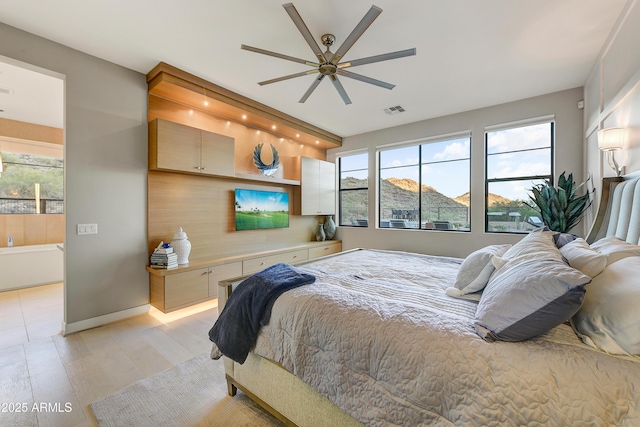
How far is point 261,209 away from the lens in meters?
4.68

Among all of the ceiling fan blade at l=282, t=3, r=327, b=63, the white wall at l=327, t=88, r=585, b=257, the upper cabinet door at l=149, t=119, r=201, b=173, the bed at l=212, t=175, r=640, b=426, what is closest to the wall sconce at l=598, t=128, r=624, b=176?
the bed at l=212, t=175, r=640, b=426

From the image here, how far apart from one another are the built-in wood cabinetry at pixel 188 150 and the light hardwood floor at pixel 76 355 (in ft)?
6.03

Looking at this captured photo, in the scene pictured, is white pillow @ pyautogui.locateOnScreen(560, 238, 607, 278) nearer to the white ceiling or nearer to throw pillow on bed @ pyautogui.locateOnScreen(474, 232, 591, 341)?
throw pillow on bed @ pyautogui.locateOnScreen(474, 232, 591, 341)

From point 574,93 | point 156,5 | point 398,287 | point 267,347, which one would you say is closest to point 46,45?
point 156,5

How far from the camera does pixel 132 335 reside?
2.72 meters

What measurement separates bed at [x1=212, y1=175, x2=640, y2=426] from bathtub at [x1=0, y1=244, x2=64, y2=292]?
14.9 feet

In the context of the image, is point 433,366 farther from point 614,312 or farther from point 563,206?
point 563,206

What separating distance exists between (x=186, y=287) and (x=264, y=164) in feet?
7.57

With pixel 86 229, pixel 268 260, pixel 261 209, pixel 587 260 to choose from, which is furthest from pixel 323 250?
pixel 587 260

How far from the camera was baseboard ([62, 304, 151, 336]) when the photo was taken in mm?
2736

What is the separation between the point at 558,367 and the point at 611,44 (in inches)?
127

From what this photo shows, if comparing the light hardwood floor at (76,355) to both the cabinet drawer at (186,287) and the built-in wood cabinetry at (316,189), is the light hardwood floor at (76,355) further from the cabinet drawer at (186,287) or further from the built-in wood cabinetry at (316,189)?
the built-in wood cabinetry at (316,189)

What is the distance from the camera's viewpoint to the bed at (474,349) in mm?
865

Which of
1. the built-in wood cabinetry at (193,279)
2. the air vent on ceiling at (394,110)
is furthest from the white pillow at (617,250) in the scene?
the air vent on ceiling at (394,110)
